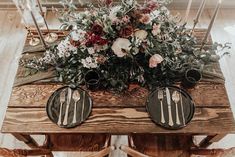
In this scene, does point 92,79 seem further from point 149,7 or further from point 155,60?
point 149,7

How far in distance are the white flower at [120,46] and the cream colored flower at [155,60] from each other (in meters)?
0.12

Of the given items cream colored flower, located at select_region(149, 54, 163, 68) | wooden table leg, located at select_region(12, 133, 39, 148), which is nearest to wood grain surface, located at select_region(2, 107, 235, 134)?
wooden table leg, located at select_region(12, 133, 39, 148)

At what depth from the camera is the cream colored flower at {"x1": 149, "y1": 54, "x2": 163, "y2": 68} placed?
1.25 m

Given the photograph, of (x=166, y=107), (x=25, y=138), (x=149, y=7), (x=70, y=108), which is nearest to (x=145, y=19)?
(x=149, y=7)

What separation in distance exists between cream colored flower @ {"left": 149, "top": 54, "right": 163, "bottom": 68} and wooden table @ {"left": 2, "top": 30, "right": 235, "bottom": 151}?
0.48 ft

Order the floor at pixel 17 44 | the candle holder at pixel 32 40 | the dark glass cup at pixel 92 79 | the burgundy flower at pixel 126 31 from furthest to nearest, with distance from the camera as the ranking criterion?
the floor at pixel 17 44 → the candle holder at pixel 32 40 → the dark glass cup at pixel 92 79 → the burgundy flower at pixel 126 31

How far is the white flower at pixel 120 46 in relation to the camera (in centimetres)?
120

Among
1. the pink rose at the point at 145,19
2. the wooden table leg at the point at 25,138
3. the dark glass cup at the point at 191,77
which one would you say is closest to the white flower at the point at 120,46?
the pink rose at the point at 145,19

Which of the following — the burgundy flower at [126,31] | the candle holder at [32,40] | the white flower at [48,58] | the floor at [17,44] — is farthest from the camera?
the floor at [17,44]

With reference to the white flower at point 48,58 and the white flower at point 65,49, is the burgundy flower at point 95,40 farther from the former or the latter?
the white flower at point 48,58

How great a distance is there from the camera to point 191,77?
4.41 feet

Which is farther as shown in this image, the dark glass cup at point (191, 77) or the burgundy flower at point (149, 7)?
the dark glass cup at point (191, 77)

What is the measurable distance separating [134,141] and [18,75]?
663 mm

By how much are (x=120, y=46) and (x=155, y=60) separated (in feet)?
0.56
